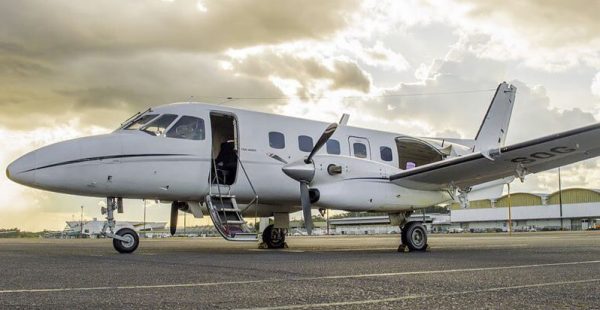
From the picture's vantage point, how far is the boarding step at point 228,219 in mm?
13750

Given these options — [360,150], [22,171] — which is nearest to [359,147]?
[360,150]

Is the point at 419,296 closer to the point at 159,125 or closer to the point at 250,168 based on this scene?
the point at 250,168

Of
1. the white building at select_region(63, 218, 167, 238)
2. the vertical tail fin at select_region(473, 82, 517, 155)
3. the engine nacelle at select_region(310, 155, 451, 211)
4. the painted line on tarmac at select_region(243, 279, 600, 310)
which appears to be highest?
the vertical tail fin at select_region(473, 82, 517, 155)

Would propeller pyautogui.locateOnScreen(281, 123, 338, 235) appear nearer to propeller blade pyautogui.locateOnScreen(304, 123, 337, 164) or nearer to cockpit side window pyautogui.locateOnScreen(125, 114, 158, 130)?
propeller blade pyautogui.locateOnScreen(304, 123, 337, 164)

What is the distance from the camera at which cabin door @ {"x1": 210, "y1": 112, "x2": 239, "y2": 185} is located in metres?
15.2

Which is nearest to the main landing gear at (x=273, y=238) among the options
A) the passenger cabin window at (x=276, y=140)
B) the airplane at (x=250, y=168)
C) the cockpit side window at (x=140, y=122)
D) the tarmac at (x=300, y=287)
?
the airplane at (x=250, y=168)

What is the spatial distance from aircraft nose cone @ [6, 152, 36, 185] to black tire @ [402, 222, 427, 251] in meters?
9.42

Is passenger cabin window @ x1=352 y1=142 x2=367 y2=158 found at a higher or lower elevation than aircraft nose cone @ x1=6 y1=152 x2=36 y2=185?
higher

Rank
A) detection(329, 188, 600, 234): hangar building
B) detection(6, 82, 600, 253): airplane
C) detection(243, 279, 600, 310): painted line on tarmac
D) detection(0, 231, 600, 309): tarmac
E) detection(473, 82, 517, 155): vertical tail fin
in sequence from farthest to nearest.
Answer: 1. detection(329, 188, 600, 234): hangar building
2. detection(473, 82, 517, 155): vertical tail fin
3. detection(6, 82, 600, 253): airplane
4. detection(0, 231, 600, 309): tarmac
5. detection(243, 279, 600, 310): painted line on tarmac

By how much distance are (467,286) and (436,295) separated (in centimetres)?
94

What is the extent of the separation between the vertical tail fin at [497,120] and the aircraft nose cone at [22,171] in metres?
14.0

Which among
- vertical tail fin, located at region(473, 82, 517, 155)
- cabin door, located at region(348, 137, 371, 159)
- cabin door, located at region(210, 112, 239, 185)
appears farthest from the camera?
vertical tail fin, located at region(473, 82, 517, 155)

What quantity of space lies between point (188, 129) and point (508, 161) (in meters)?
8.19

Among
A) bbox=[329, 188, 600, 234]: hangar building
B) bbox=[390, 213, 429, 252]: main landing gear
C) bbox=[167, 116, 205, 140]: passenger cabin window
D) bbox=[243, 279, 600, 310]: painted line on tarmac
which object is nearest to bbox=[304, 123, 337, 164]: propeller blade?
bbox=[167, 116, 205, 140]: passenger cabin window
